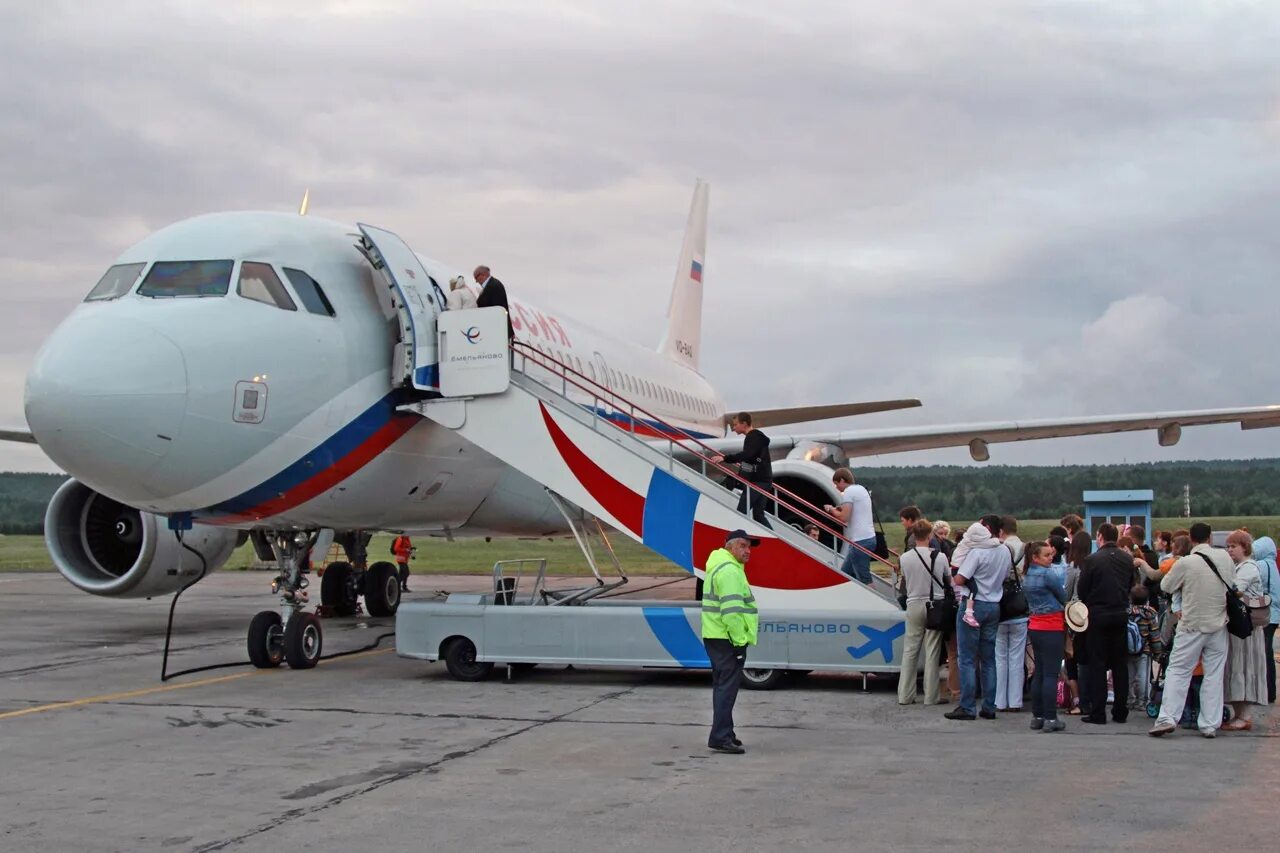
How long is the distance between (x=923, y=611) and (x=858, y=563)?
222 cm

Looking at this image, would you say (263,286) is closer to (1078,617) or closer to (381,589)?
(1078,617)

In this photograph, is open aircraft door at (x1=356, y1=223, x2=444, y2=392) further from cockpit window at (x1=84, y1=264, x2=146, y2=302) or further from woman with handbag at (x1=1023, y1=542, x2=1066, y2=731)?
woman with handbag at (x1=1023, y1=542, x2=1066, y2=731)

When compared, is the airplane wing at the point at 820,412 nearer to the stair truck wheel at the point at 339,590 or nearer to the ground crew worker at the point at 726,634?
the stair truck wheel at the point at 339,590

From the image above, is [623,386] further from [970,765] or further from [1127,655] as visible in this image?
[970,765]

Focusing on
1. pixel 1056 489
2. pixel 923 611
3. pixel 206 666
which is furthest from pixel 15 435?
pixel 1056 489

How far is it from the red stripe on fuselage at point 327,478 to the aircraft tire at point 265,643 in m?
1.22

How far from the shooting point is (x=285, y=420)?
994 cm

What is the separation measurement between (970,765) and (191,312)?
6.38 metres

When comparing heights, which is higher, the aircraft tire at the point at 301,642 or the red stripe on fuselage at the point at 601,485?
the red stripe on fuselage at the point at 601,485

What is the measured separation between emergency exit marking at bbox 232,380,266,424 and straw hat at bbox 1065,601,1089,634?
6059mm

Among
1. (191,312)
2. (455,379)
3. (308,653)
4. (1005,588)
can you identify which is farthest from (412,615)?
(1005,588)

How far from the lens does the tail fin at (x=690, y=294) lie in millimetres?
26672

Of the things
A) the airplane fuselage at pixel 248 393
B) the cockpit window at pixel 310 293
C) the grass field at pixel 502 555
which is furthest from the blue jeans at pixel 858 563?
the grass field at pixel 502 555

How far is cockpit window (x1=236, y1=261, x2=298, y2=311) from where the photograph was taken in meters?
10.1
